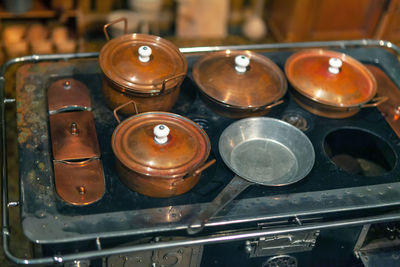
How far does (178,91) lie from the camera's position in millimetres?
3426

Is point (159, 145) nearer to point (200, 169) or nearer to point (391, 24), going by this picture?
point (200, 169)

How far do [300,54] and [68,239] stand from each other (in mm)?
2069

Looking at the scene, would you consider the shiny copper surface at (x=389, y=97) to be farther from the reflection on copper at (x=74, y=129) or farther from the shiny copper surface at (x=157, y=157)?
the reflection on copper at (x=74, y=129)

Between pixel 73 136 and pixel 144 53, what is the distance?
0.64 metres

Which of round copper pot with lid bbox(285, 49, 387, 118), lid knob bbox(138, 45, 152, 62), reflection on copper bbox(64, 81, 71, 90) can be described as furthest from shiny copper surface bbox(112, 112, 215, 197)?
round copper pot with lid bbox(285, 49, 387, 118)

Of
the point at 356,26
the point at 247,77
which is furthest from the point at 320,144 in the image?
the point at 356,26

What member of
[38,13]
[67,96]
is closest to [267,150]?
[67,96]

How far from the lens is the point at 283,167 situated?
11.0ft

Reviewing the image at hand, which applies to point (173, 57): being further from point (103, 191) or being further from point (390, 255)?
point (390, 255)

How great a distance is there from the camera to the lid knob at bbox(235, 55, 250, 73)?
11.3 feet

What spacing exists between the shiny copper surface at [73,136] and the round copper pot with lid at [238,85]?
2.43ft

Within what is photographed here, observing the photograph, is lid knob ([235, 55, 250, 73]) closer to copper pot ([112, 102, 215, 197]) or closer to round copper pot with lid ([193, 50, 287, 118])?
round copper pot with lid ([193, 50, 287, 118])

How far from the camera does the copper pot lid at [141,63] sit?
3.19 meters

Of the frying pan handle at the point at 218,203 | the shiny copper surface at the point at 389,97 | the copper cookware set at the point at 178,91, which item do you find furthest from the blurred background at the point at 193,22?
the frying pan handle at the point at 218,203
